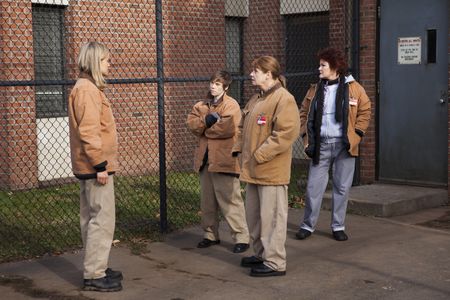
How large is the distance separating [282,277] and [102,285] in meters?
1.47

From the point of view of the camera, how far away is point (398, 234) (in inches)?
296

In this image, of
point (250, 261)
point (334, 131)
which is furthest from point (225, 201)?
point (334, 131)

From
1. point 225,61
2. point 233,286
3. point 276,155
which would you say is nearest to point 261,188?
point 276,155

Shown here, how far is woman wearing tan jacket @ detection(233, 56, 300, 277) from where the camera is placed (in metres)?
5.77

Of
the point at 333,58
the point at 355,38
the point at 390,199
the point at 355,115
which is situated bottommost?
the point at 390,199

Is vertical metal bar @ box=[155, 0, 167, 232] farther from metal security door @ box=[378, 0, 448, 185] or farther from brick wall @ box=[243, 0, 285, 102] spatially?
brick wall @ box=[243, 0, 285, 102]

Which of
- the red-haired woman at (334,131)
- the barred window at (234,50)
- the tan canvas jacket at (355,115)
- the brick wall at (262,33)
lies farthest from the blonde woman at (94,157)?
the barred window at (234,50)

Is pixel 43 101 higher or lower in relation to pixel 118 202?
higher

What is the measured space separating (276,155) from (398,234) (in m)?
2.37

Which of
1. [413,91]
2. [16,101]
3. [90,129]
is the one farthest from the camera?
[16,101]

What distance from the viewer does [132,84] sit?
12.4 metres

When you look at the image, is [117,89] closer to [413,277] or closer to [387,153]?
[387,153]

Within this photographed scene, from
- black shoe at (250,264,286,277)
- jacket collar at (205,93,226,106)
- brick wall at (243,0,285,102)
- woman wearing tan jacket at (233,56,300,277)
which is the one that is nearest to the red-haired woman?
jacket collar at (205,93,226,106)

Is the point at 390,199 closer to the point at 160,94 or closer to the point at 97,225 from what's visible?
the point at 160,94
